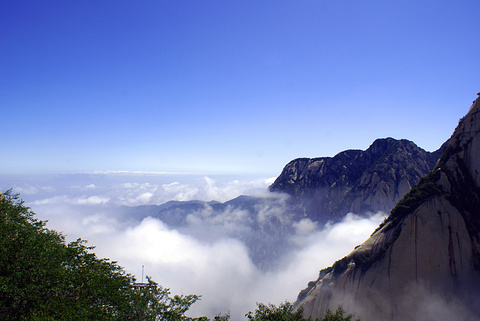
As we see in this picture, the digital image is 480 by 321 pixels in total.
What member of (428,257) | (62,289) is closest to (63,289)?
(62,289)

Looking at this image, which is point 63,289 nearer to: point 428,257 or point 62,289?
point 62,289

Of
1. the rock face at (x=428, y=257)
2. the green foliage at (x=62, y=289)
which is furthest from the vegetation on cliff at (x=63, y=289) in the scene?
the rock face at (x=428, y=257)

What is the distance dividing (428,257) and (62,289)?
7479 centimetres

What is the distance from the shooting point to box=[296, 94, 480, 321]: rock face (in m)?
59.6

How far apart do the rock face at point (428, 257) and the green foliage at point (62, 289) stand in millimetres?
57427

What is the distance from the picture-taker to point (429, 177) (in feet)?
252

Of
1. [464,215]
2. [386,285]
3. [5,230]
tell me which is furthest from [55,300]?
[464,215]

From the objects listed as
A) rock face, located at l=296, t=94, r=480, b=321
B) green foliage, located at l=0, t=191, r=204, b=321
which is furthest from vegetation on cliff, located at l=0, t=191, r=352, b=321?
rock face, located at l=296, t=94, r=480, b=321

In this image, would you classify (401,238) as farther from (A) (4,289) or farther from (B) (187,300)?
(A) (4,289)

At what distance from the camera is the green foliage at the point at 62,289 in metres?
18.8

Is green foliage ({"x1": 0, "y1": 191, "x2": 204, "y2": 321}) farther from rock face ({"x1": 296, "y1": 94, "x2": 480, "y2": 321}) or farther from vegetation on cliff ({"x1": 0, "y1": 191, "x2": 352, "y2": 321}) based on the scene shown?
rock face ({"x1": 296, "y1": 94, "x2": 480, "y2": 321})

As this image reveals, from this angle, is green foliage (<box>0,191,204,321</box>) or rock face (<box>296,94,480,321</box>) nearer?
green foliage (<box>0,191,204,321</box>)

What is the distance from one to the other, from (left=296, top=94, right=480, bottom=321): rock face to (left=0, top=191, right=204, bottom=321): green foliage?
188 feet

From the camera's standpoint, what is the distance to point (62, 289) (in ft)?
69.5
